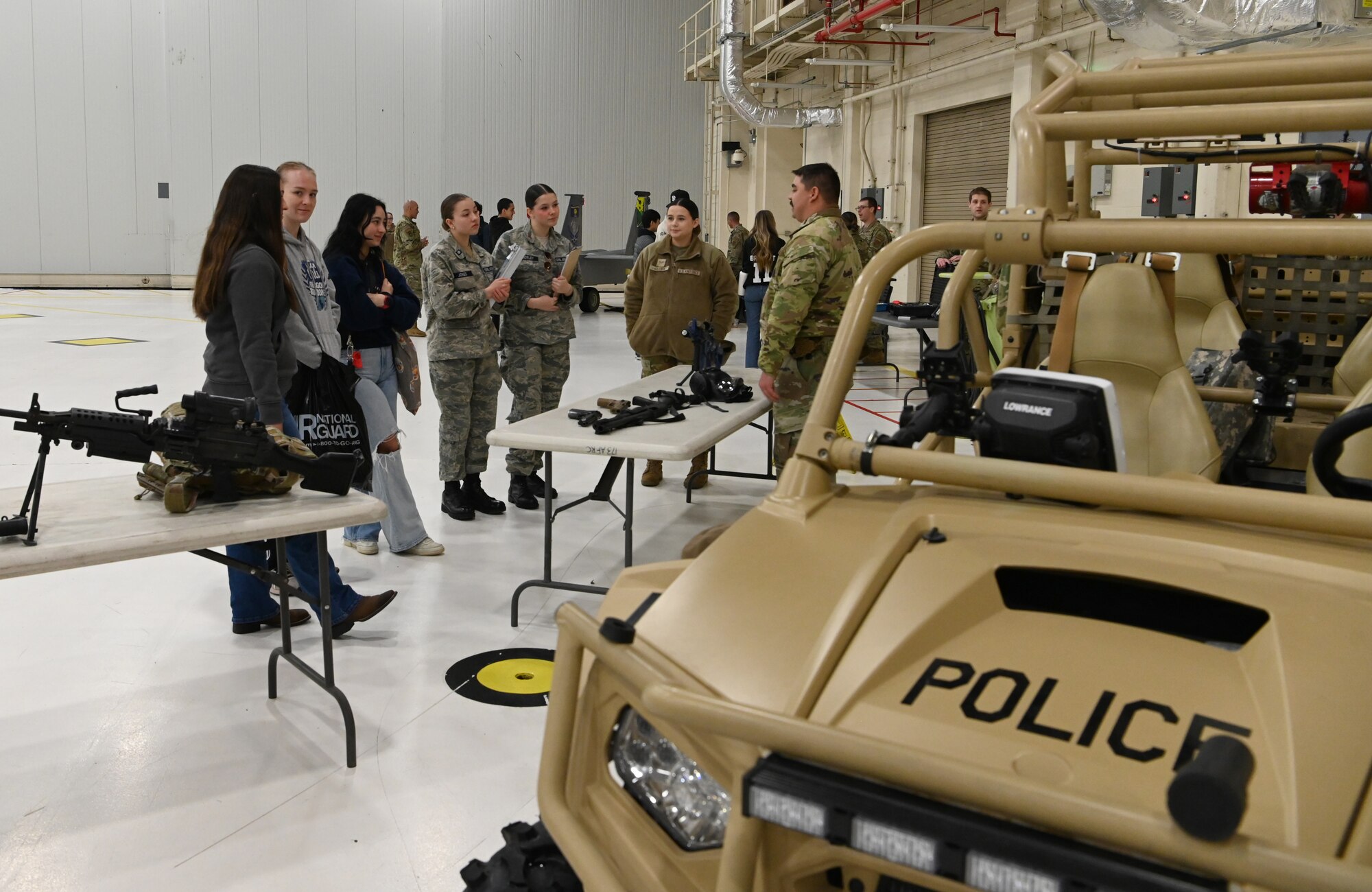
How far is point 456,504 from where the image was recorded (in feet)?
18.9

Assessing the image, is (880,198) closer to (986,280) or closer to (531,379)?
(986,280)

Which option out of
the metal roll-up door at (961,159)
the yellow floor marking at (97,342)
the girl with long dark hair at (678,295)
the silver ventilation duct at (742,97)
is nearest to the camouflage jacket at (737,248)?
the metal roll-up door at (961,159)

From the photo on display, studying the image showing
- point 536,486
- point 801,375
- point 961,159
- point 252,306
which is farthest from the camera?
point 961,159

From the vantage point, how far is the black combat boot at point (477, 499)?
5863mm

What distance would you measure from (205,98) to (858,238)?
46.9 feet

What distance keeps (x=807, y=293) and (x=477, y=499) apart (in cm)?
205

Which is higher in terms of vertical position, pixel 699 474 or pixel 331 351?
pixel 331 351

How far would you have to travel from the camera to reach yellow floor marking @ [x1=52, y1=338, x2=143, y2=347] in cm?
1213

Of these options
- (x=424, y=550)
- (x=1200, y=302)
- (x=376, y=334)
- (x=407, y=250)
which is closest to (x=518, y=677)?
(x=424, y=550)

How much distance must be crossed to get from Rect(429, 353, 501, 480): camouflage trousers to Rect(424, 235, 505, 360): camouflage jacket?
0.08 m

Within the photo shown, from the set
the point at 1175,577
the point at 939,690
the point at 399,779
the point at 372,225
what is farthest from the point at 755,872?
the point at 372,225

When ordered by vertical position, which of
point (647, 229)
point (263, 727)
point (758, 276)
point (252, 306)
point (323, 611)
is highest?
point (647, 229)

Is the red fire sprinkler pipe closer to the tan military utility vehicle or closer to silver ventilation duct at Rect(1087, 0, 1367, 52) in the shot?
silver ventilation duct at Rect(1087, 0, 1367, 52)

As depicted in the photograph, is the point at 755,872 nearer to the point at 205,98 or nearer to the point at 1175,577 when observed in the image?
the point at 1175,577
